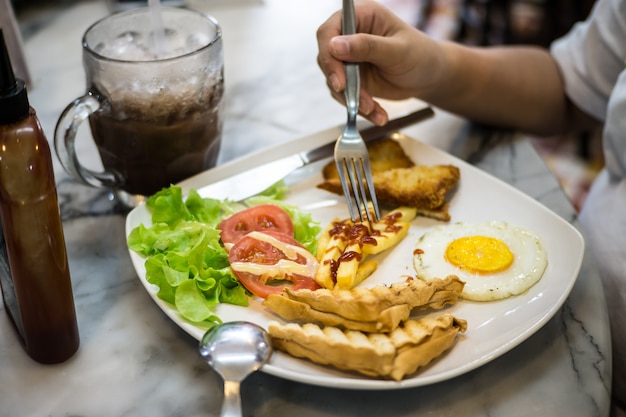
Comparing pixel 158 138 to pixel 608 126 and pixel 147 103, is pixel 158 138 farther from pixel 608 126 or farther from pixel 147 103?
pixel 608 126

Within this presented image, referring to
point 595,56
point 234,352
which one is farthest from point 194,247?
point 595,56

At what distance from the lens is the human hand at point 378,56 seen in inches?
61.5

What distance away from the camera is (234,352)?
1106mm

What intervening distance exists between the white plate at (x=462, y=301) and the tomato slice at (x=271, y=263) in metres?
0.05

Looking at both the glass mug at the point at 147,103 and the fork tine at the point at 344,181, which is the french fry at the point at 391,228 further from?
the glass mug at the point at 147,103

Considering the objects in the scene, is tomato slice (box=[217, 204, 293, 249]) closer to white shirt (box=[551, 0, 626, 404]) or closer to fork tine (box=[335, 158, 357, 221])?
fork tine (box=[335, 158, 357, 221])

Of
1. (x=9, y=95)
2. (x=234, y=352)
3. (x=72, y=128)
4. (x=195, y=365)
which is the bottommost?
(x=195, y=365)

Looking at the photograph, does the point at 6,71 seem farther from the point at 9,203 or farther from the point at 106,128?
the point at 106,128

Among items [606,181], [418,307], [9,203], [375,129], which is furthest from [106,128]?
[606,181]

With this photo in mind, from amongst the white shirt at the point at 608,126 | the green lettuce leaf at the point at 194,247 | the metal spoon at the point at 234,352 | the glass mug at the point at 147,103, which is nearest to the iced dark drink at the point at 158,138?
the glass mug at the point at 147,103

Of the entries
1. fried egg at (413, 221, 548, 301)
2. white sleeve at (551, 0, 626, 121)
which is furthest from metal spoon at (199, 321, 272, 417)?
white sleeve at (551, 0, 626, 121)

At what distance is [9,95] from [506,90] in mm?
1374

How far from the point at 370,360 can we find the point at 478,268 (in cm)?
38

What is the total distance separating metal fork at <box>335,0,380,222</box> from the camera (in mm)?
1519
